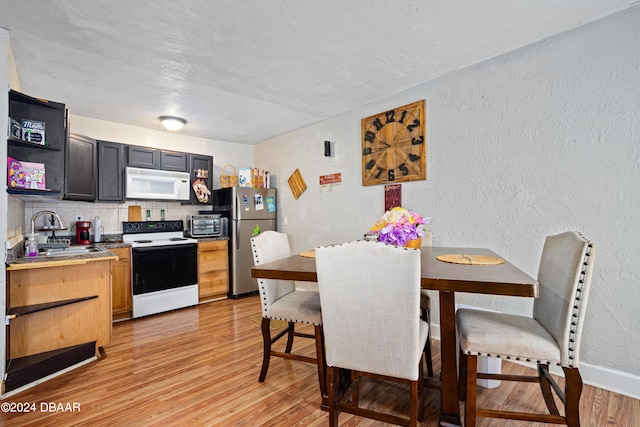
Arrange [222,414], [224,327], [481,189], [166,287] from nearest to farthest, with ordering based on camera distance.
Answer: [222,414] → [481,189] → [224,327] → [166,287]

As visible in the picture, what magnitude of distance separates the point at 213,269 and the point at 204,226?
606 millimetres

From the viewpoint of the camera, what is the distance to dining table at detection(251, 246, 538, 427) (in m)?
1.26

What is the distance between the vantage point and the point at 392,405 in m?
1.79

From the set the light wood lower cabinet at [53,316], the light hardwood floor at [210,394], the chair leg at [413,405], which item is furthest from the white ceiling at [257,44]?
the light hardwood floor at [210,394]

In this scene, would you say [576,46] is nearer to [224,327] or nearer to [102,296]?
[224,327]

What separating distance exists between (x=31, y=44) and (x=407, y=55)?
2735mm

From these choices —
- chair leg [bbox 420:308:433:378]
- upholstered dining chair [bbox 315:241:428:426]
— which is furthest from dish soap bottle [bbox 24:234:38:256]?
chair leg [bbox 420:308:433:378]

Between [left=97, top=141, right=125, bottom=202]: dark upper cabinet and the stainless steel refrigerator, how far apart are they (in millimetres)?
1244

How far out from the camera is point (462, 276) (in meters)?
1.38

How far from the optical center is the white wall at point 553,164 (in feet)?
6.14

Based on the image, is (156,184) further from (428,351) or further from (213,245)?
(428,351)

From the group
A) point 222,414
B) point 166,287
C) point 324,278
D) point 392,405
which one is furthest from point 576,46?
point 166,287

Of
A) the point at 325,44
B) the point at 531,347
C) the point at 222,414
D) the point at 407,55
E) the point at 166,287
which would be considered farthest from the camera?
the point at 166,287

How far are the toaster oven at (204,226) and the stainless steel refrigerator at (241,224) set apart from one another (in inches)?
5.9
